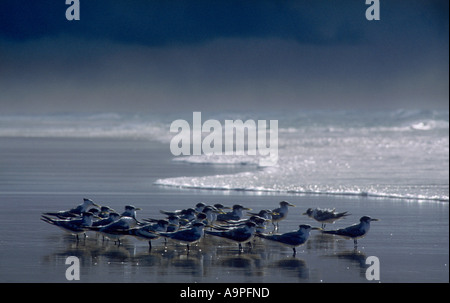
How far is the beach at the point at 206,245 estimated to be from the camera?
1159 centimetres

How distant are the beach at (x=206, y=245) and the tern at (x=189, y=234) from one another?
223 mm

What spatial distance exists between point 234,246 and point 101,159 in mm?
18553

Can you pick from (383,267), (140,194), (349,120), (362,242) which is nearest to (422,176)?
(140,194)

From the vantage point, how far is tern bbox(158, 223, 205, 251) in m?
13.2

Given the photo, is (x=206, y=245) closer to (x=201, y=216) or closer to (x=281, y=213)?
(x=201, y=216)

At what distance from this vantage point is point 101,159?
104 feet

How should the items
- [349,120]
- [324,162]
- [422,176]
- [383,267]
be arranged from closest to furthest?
[383,267]
[422,176]
[324,162]
[349,120]

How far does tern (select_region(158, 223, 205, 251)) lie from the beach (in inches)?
8.8

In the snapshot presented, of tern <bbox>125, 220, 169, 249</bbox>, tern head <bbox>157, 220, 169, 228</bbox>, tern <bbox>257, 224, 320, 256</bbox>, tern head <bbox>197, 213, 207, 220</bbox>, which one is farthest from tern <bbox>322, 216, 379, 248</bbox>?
tern <bbox>125, 220, 169, 249</bbox>

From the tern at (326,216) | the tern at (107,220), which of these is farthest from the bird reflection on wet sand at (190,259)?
the tern at (326,216)

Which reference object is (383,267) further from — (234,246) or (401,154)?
(401,154)

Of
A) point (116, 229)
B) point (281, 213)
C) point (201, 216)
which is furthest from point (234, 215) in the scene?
point (116, 229)

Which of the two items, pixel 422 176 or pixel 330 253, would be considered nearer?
pixel 330 253

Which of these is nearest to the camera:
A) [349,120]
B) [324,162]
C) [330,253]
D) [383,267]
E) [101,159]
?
[383,267]
